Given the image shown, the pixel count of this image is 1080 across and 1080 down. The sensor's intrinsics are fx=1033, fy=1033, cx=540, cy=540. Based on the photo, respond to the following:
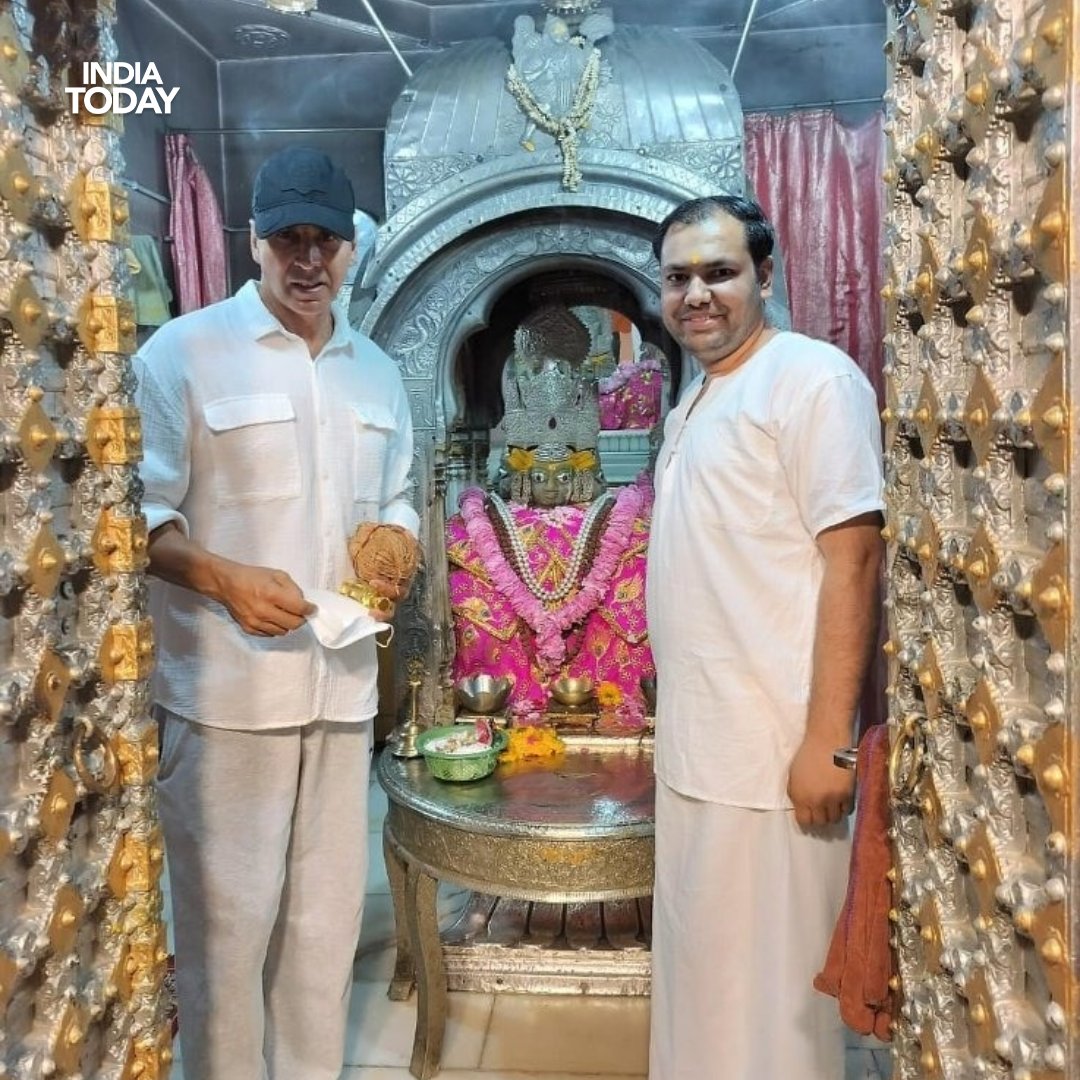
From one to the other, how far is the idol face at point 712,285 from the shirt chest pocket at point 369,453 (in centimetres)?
67

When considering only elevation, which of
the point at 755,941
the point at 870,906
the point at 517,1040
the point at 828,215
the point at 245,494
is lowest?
the point at 517,1040

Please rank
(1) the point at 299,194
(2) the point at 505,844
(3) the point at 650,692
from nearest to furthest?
1. (1) the point at 299,194
2. (2) the point at 505,844
3. (3) the point at 650,692

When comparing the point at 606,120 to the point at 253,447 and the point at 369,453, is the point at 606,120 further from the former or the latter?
the point at 253,447

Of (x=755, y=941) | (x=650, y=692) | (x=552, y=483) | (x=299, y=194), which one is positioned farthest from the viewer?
(x=552, y=483)

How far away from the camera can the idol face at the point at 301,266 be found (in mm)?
2010

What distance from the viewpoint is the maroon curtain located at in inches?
161

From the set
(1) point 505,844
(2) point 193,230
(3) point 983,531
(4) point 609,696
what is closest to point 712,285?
(3) point 983,531

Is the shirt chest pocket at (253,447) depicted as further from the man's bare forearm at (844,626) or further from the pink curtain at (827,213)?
the pink curtain at (827,213)

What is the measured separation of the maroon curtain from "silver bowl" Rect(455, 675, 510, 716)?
1.68 metres

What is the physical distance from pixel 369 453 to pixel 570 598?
1.16 metres

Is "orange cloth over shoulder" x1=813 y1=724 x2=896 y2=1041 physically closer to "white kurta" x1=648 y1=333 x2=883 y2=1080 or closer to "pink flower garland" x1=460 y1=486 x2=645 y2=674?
"white kurta" x1=648 y1=333 x2=883 y2=1080

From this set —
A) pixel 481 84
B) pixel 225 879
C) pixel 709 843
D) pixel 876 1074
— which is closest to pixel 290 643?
pixel 225 879

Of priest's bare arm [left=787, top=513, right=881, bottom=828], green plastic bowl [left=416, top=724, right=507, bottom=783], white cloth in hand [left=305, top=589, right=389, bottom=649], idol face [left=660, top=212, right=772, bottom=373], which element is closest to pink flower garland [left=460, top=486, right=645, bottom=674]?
green plastic bowl [left=416, top=724, right=507, bottom=783]

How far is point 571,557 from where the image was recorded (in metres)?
3.22
